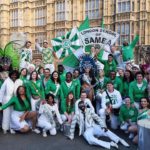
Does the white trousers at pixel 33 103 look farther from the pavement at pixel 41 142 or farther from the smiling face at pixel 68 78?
the smiling face at pixel 68 78

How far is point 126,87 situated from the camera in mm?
7801

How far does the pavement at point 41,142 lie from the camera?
6323 millimetres

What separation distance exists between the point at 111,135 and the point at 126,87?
1681mm

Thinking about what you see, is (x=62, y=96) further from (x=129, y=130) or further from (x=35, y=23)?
(x=35, y=23)

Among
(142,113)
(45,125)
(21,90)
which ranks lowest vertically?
(45,125)

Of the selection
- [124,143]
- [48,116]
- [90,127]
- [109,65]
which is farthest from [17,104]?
[109,65]

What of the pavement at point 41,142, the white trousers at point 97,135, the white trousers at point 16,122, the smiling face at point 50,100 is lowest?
the pavement at point 41,142

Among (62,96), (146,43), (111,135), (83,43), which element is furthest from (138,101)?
(146,43)

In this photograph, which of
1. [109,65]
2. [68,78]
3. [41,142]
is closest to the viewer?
[41,142]

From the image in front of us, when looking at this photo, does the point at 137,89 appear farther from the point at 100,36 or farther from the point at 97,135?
the point at 100,36

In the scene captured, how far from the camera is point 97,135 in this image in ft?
22.0

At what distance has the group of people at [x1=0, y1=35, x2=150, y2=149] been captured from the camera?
673 centimetres

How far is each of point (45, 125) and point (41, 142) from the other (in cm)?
45

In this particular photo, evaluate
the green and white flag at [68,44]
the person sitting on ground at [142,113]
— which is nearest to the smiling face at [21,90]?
the person sitting on ground at [142,113]
